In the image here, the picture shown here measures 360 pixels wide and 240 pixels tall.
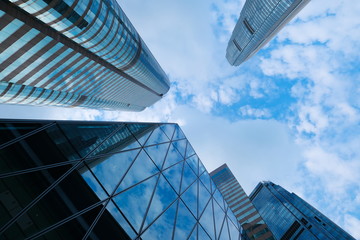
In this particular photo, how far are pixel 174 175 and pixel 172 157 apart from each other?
203cm

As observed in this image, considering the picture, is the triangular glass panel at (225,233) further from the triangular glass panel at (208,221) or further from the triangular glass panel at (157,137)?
the triangular glass panel at (157,137)

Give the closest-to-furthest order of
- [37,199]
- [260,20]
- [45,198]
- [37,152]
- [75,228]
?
1. [37,199]
2. [45,198]
3. [75,228]
4. [37,152]
5. [260,20]

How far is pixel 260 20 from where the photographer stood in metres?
148

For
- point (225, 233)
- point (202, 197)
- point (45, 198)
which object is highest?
point (45, 198)

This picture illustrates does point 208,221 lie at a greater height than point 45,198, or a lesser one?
lesser

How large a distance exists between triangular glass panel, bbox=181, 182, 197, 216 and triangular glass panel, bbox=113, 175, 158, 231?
3830 mm

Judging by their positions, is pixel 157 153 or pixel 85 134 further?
pixel 157 153

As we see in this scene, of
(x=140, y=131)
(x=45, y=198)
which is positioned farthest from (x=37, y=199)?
(x=140, y=131)

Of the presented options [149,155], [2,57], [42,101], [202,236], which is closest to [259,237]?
[202,236]

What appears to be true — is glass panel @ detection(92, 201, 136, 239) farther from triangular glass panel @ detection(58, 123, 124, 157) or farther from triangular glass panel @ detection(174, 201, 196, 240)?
triangular glass panel @ detection(174, 201, 196, 240)

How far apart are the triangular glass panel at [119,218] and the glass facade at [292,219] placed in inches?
3323

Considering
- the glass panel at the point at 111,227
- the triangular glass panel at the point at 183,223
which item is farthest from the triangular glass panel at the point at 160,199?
the glass panel at the point at 111,227

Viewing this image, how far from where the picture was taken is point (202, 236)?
495 inches

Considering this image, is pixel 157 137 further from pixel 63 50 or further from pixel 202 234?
pixel 63 50
